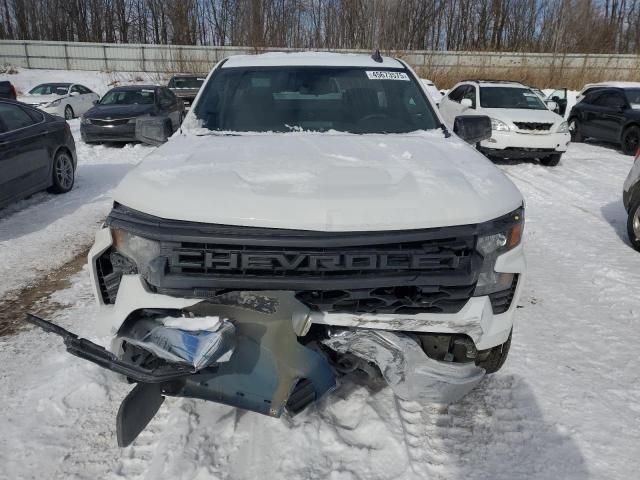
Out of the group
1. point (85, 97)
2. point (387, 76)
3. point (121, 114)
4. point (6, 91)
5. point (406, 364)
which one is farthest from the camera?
point (85, 97)

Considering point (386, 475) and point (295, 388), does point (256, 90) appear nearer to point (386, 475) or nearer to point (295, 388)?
point (295, 388)

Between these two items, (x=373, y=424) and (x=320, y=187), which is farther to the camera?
(x=373, y=424)

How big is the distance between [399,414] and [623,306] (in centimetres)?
250

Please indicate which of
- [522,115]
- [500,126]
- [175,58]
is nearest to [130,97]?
[500,126]

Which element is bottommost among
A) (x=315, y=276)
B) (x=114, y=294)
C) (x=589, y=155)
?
(x=589, y=155)

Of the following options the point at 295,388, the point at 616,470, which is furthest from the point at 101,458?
the point at 616,470

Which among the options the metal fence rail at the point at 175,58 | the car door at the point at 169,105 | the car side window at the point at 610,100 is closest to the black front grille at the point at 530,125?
the car side window at the point at 610,100

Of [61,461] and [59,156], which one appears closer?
[61,461]

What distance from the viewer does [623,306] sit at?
161 inches

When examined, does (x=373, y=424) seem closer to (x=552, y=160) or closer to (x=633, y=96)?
(x=552, y=160)

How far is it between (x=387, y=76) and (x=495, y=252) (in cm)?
212

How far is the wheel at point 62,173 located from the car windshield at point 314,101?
14.7 feet

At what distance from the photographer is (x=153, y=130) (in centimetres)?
371

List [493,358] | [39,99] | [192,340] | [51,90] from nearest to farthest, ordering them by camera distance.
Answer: [192,340]
[493,358]
[39,99]
[51,90]
